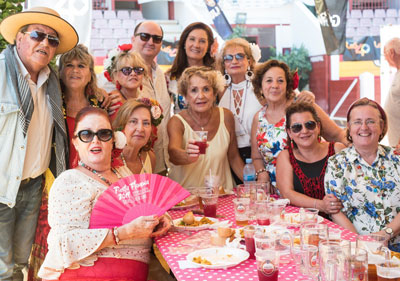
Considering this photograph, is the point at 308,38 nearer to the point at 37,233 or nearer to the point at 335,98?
the point at 335,98

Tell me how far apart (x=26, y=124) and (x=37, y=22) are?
2.40ft

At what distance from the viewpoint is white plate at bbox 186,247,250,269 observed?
2035 millimetres

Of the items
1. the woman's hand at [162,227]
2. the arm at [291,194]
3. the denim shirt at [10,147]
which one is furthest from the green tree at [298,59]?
the woman's hand at [162,227]

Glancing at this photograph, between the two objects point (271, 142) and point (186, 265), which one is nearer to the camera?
point (186, 265)

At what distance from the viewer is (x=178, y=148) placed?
365 cm

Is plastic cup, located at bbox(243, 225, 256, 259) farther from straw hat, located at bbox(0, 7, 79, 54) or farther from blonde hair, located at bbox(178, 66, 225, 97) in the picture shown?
straw hat, located at bbox(0, 7, 79, 54)

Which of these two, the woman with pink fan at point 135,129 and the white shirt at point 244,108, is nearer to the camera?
the woman with pink fan at point 135,129

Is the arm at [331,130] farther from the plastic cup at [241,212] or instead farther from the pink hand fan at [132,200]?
the pink hand fan at [132,200]

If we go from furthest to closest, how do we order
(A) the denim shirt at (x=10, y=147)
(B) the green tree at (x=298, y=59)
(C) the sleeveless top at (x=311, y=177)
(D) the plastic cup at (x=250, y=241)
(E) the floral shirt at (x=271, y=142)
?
(B) the green tree at (x=298, y=59) < (E) the floral shirt at (x=271, y=142) < (C) the sleeveless top at (x=311, y=177) < (A) the denim shirt at (x=10, y=147) < (D) the plastic cup at (x=250, y=241)

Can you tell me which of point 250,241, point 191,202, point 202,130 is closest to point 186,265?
point 250,241

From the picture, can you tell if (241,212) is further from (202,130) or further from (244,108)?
(244,108)

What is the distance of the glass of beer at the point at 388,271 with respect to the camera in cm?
172

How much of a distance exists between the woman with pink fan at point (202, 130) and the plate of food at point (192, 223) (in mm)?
906

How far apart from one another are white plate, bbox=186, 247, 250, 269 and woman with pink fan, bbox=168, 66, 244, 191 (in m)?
1.46
